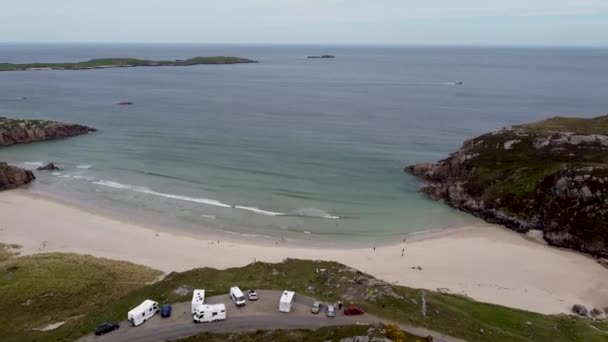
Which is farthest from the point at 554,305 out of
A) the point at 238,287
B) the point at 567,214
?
the point at 238,287

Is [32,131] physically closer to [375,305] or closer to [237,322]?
[237,322]

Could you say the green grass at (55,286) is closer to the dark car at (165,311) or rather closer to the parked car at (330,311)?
the dark car at (165,311)

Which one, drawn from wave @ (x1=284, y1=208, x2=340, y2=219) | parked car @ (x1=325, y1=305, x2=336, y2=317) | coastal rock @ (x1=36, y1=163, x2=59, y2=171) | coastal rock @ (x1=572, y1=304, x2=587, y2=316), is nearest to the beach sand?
coastal rock @ (x1=572, y1=304, x2=587, y2=316)

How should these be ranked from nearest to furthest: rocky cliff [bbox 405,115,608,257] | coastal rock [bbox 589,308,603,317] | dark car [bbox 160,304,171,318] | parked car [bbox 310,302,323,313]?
dark car [bbox 160,304,171,318]
parked car [bbox 310,302,323,313]
coastal rock [bbox 589,308,603,317]
rocky cliff [bbox 405,115,608,257]

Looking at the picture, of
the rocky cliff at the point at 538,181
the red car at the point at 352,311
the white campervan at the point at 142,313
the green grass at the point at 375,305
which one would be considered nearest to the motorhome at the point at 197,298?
the green grass at the point at 375,305

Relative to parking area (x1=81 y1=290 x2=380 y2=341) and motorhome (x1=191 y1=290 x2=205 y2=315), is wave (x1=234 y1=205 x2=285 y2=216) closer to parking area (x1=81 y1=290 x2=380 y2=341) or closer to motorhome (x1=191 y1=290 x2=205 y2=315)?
motorhome (x1=191 y1=290 x2=205 y2=315)

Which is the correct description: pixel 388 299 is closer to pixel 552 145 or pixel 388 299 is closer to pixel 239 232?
pixel 239 232
